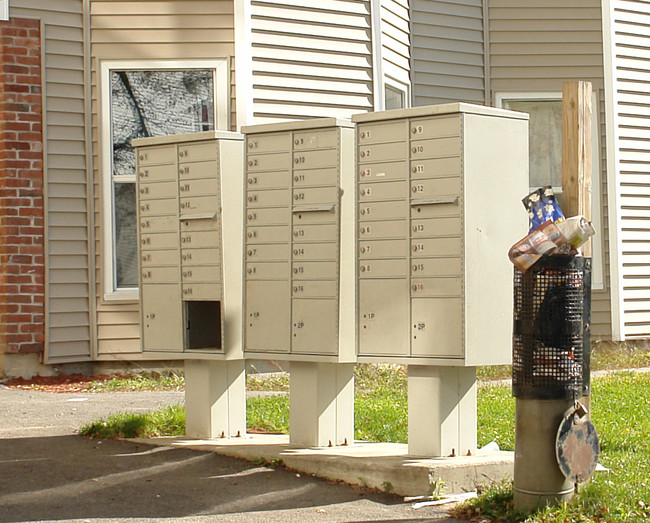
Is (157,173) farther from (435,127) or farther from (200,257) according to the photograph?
(435,127)

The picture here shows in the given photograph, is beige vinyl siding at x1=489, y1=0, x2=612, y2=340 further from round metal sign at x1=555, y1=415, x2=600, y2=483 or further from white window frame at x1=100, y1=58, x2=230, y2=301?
round metal sign at x1=555, y1=415, x2=600, y2=483

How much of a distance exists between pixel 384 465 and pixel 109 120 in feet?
20.4

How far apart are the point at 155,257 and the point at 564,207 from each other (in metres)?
2.94

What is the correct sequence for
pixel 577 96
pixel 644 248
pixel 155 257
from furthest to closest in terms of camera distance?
pixel 644 248 → pixel 155 257 → pixel 577 96

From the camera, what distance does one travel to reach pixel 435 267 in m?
5.86

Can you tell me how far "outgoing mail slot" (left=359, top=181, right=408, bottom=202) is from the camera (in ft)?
19.7

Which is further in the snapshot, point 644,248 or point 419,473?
point 644,248

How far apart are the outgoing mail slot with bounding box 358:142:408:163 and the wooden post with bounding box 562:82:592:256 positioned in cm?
96

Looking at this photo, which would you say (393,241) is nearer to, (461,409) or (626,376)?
(461,409)

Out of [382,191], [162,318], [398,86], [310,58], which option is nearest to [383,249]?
[382,191]

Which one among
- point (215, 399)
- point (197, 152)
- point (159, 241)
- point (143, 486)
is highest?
point (197, 152)

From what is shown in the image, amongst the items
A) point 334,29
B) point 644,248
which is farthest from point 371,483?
point 644,248

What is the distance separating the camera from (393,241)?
6.04 m

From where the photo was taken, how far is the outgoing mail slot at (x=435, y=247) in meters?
5.78
